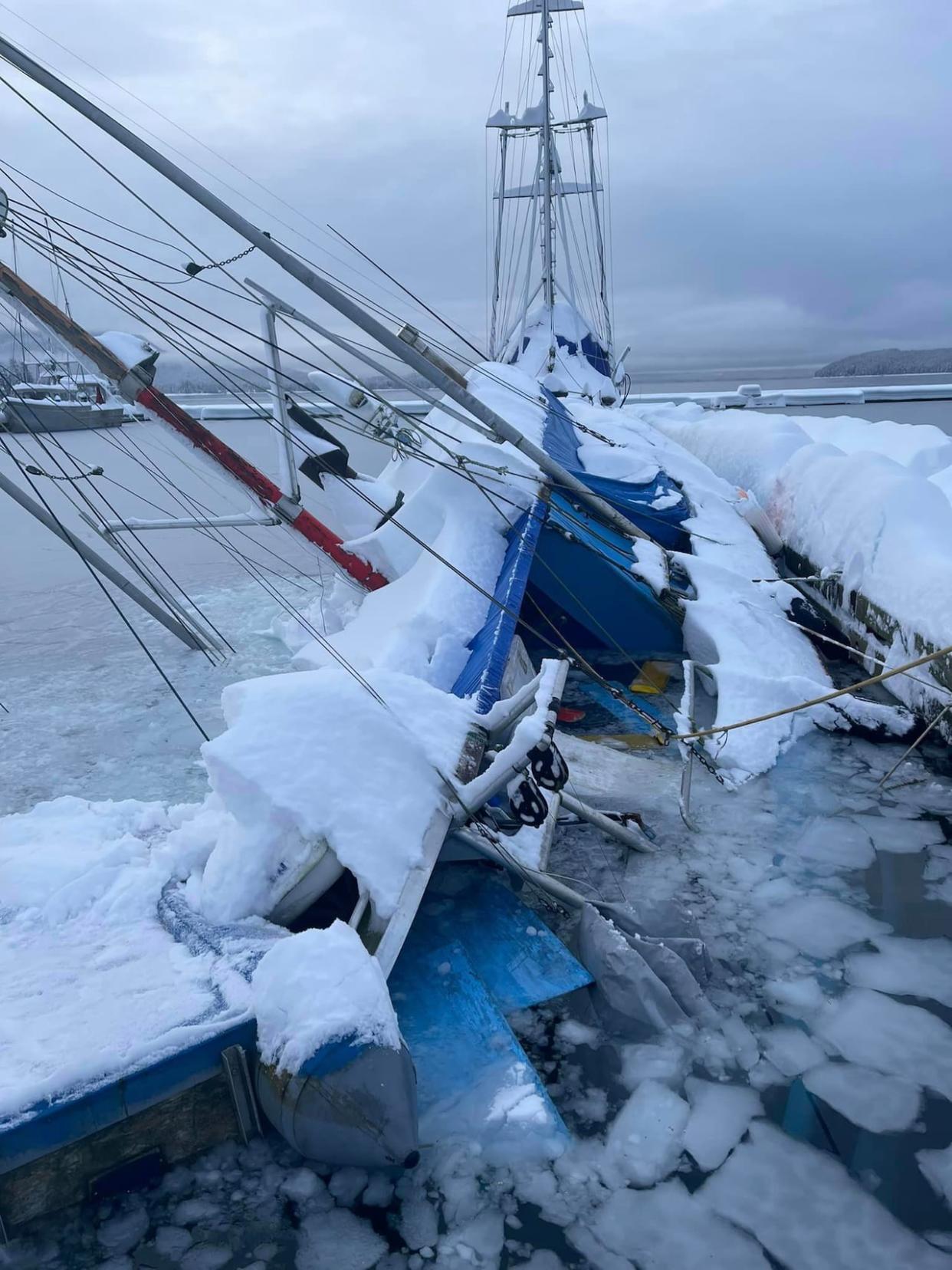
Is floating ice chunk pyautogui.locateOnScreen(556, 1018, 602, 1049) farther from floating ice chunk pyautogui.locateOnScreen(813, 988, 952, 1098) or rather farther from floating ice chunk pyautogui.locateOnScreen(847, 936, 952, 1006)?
floating ice chunk pyautogui.locateOnScreen(847, 936, 952, 1006)

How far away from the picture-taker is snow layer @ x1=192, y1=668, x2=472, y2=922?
12.4 feet

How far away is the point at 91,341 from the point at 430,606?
320 cm

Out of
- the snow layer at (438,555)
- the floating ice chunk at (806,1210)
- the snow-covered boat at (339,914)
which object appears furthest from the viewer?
the snow layer at (438,555)

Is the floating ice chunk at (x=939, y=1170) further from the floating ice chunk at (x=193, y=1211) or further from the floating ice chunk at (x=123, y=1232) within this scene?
the floating ice chunk at (x=123, y=1232)

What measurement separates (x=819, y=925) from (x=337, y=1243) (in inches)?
109

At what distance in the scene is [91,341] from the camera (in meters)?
6.62

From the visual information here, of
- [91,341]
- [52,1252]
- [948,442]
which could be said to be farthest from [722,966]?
[948,442]

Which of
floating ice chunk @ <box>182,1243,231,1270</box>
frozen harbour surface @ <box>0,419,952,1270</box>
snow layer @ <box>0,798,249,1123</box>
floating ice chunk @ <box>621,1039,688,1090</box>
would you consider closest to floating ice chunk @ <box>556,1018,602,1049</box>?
frozen harbour surface @ <box>0,419,952,1270</box>

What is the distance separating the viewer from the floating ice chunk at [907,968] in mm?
4031

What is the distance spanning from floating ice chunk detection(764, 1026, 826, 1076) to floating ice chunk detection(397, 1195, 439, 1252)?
59.4 inches

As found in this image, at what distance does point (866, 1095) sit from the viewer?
346 centimetres

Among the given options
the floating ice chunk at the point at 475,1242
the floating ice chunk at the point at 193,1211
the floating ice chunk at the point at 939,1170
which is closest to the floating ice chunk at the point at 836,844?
the floating ice chunk at the point at 939,1170

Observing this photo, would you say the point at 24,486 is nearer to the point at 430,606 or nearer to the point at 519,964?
the point at 430,606

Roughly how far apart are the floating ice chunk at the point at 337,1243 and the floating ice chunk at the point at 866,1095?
177cm
